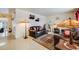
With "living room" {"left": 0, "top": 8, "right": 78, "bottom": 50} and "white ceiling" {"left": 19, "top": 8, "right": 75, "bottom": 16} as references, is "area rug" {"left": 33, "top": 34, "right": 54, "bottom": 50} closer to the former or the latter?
"living room" {"left": 0, "top": 8, "right": 78, "bottom": 50}

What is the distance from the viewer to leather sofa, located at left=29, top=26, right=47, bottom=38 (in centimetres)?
185

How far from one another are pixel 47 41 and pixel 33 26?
351 mm

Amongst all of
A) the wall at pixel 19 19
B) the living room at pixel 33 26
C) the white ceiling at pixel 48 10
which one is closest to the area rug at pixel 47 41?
the living room at pixel 33 26

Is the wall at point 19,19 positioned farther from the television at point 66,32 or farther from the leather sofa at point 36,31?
the television at point 66,32

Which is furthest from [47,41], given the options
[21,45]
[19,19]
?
[19,19]

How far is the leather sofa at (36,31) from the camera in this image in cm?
185

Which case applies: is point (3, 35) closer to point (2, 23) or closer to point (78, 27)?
point (2, 23)

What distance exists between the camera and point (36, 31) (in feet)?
6.21

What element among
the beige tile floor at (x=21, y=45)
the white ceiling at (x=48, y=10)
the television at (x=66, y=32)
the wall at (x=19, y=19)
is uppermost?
the white ceiling at (x=48, y=10)

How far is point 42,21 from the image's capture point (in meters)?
1.87

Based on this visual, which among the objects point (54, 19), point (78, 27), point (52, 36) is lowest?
point (52, 36)
